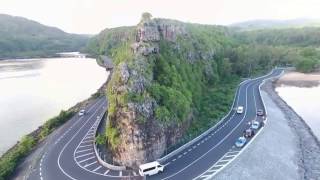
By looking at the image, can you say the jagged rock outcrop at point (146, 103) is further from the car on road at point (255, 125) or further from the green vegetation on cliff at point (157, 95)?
the car on road at point (255, 125)

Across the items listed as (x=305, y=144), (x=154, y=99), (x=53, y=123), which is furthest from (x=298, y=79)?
(x=154, y=99)

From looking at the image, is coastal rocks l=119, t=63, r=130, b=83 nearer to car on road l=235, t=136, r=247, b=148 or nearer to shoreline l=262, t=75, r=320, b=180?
car on road l=235, t=136, r=247, b=148

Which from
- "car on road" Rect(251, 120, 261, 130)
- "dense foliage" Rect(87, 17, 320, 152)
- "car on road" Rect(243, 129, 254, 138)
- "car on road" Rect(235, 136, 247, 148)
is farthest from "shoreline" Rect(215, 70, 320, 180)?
"dense foliage" Rect(87, 17, 320, 152)

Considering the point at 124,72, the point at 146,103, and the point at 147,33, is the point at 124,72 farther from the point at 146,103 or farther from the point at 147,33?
the point at 147,33

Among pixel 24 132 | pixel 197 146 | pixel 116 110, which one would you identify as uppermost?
pixel 116 110

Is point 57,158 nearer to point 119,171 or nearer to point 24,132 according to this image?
point 119,171

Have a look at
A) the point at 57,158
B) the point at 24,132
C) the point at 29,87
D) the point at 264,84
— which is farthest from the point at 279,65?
the point at 57,158

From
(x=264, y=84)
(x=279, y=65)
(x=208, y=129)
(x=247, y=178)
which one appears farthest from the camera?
(x=279, y=65)
